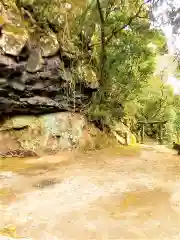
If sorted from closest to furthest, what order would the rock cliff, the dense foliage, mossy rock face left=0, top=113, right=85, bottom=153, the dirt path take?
the dirt path, the rock cliff, mossy rock face left=0, top=113, right=85, bottom=153, the dense foliage

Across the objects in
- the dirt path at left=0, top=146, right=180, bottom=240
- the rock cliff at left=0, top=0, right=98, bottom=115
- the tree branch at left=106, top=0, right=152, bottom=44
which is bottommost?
the dirt path at left=0, top=146, right=180, bottom=240

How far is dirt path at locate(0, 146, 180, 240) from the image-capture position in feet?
11.9

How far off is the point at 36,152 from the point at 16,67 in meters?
2.44

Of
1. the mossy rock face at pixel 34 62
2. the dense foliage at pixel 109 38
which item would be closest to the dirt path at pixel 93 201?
the mossy rock face at pixel 34 62

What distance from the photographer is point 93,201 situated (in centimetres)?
470

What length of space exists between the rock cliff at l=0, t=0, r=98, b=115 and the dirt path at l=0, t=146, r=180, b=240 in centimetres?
223

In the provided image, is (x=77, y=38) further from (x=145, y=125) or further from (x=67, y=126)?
(x=145, y=125)

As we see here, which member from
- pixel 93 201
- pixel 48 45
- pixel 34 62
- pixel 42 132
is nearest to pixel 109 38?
pixel 48 45

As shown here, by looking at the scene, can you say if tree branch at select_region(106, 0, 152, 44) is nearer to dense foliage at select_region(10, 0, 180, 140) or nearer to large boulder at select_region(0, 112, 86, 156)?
dense foliage at select_region(10, 0, 180, 140)

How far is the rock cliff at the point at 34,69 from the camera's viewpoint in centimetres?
776

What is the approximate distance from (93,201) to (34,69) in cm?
474

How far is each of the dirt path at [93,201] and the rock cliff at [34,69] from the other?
7.32 ft

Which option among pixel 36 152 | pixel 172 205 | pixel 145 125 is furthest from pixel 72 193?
pixel 145 125

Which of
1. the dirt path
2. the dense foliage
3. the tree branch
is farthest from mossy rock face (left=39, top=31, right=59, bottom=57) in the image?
the dirt path
